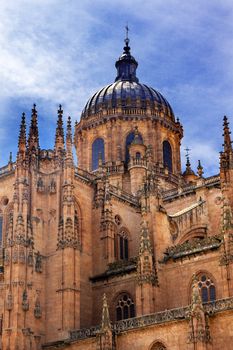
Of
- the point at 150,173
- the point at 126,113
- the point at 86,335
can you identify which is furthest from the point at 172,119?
the point at 86,335

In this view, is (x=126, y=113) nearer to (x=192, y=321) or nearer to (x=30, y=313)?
(x=30, y=313)

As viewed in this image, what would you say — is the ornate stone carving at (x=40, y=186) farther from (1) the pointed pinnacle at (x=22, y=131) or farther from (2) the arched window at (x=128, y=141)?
(2) the arched window at (x=128, y=141)

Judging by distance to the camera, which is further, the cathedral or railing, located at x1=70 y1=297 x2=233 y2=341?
the cathedral

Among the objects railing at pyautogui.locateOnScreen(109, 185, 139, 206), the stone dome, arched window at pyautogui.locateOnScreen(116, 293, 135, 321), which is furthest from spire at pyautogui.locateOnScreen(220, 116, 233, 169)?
the stone dome

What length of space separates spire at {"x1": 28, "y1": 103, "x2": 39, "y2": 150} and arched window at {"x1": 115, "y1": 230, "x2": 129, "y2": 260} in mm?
9574

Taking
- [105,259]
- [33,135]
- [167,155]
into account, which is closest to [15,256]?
[105,259]

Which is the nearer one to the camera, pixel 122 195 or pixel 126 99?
pixel 122 195

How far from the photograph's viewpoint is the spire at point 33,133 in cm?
4469

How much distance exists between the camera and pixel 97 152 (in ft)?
198

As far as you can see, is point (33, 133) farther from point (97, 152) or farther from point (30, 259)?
point (97, 152)

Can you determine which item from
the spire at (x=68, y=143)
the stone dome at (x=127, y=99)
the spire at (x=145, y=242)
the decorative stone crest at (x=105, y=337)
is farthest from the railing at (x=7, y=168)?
the stone dome at (x=127, y=99)

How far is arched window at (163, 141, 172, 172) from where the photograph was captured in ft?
199

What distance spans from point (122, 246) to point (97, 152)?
1448 cm

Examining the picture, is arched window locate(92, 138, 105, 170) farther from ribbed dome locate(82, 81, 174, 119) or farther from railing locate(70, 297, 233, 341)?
railing locate(70, 297, 233, 341)
